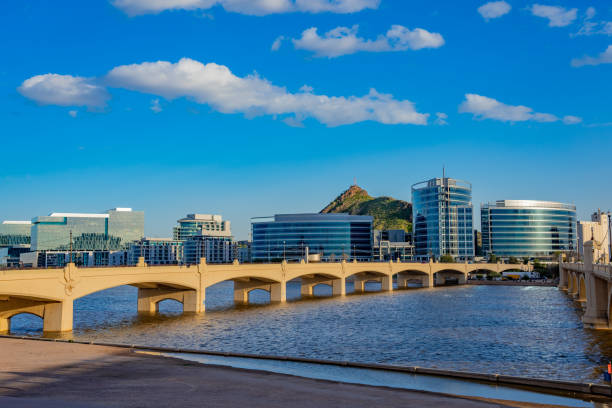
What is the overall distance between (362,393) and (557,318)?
177 feet

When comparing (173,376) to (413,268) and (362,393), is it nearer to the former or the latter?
(362,393)

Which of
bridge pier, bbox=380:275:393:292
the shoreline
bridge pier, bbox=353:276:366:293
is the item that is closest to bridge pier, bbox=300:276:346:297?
bridge pier, bbox=353:276:366:293

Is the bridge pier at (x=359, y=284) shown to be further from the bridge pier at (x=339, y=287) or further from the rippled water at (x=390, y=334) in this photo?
the rippled water at (x=390, y=334)

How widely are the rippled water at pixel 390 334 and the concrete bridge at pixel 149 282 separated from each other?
241 cm

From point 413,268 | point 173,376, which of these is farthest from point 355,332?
point 413,268

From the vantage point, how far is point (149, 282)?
222ft

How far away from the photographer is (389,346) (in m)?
45.6

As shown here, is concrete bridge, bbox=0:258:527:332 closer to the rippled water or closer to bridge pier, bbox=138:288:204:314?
bridge pier, bbox=138:288:204:314

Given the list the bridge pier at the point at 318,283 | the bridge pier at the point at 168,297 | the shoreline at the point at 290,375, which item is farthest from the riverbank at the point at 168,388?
the bridge pier at the point at 318,283

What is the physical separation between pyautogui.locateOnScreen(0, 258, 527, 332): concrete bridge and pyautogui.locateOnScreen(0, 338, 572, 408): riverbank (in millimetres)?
18662

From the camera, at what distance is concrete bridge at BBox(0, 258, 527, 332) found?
50000 mm

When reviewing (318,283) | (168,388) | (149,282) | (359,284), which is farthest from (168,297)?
(359,284)

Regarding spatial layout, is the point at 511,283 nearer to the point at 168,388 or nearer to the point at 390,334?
the point at 390,334

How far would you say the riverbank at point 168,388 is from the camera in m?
21.6
